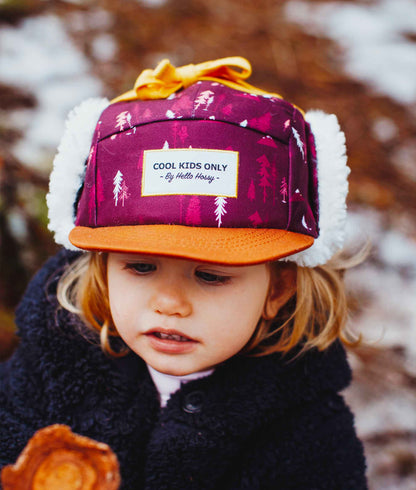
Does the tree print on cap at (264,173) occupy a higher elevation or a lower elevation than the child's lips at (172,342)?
higher

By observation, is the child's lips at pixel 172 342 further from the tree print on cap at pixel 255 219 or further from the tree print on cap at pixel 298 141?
the tree print on cap at pixel 298 141

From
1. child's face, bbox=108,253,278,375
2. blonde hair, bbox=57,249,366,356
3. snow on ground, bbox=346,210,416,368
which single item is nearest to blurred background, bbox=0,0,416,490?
snow on ground, bbox=346,210,416,368

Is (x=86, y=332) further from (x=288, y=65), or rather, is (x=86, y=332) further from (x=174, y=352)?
(x=288, y=65)

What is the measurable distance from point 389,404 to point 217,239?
1256 mm

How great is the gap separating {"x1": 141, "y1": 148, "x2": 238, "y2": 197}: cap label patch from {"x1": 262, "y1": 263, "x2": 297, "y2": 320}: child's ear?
35cm

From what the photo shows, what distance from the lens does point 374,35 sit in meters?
3.43

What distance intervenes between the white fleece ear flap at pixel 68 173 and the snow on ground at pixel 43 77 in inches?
39.7

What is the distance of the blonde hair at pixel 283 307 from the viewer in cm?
124

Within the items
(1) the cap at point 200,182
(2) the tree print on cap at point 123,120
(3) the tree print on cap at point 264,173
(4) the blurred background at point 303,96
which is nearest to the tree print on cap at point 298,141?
(1) the cap at point 200,182

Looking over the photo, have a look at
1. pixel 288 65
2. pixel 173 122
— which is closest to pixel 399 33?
pixel 288 65

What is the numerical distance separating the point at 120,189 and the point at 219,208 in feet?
0.63

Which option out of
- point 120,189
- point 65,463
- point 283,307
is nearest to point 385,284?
point 283,307

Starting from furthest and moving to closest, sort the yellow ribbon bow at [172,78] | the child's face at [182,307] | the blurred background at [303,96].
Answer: the blurred background at [303,96], the yellow ribbon bow at [172,78], the child's face at [182,307]

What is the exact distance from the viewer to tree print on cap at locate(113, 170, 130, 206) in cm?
96
